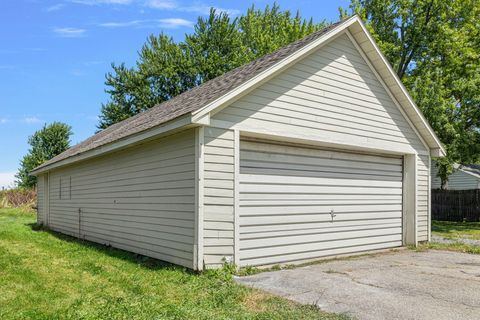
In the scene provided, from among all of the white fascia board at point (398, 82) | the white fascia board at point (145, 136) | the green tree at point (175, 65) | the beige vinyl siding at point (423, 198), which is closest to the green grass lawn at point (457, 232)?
the beige vinyl siding at point (423, 198)

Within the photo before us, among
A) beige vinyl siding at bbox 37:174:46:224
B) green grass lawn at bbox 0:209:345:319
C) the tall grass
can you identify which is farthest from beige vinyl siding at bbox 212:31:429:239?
the tall grass

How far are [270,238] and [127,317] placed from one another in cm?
369

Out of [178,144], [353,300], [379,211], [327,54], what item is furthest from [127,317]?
[379,211]

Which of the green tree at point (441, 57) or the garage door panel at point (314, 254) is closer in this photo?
the garage door panel at point (314, 254)

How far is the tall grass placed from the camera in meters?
28.3

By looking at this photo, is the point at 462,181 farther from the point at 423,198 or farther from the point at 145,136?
the point at 145,136

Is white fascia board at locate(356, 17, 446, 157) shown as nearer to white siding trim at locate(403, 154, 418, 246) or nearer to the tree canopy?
white siding trim at locate(403, 154, 418, 246)

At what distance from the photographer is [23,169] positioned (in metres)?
39.4

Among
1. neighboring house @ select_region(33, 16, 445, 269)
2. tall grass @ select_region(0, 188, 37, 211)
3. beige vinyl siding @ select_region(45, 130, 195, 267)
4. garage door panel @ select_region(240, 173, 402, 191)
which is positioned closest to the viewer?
neighboring house @ select_region(33, 16, 445, 269)

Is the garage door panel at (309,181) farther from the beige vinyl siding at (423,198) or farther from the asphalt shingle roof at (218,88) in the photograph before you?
the asphalt shingle roof at (218,88)

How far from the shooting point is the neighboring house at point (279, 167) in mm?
6828

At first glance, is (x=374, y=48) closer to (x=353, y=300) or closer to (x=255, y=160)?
Answer: (x=255, y=160)

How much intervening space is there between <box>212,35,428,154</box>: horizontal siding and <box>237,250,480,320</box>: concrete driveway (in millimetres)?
2594

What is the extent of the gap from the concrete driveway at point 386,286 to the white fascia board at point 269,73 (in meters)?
2.75
